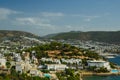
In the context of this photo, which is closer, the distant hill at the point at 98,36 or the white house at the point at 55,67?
the white house at the point at 55,67

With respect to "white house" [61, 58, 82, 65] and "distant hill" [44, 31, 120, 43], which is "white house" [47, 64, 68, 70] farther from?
"distant hill" [44, 31, 120, 43]

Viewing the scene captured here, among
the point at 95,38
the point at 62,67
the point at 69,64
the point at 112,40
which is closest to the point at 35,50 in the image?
the point at 69,64

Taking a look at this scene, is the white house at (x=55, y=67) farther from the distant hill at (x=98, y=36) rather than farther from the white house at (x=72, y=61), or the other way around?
the distant hill at (x=98, y=36)

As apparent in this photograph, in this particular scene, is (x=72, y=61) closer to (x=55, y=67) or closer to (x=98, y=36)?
(x=55, y=67)

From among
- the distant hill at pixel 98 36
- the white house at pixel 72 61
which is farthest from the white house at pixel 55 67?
the distant hill at pixel 98 36

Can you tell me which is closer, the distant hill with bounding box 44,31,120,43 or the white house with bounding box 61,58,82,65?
the white house with bounding box 61,58,82,65

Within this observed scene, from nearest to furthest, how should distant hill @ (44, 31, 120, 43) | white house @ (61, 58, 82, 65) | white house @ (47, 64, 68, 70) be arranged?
1. white house @ (47, 64, 68, 70)
2. white house @ (61, 58, 82, 65)
3. distant hill @ (44, 31, 120, 43)

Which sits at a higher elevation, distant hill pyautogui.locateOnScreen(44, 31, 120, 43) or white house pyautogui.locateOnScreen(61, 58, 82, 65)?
distant hill pyautogui.locateOnScreen(44, 31, 120, 43)

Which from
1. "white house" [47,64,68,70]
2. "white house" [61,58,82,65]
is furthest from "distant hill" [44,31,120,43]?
"white house" [47,64,68,70]

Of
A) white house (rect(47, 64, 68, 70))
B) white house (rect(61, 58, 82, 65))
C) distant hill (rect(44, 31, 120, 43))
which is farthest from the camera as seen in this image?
distant hill (rect(44, 31, 120, 43))

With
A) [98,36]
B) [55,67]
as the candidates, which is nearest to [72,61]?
[55,67]

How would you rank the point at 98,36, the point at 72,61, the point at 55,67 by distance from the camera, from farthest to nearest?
the point at 98,36, the point at 72,61, the point at 55,67
